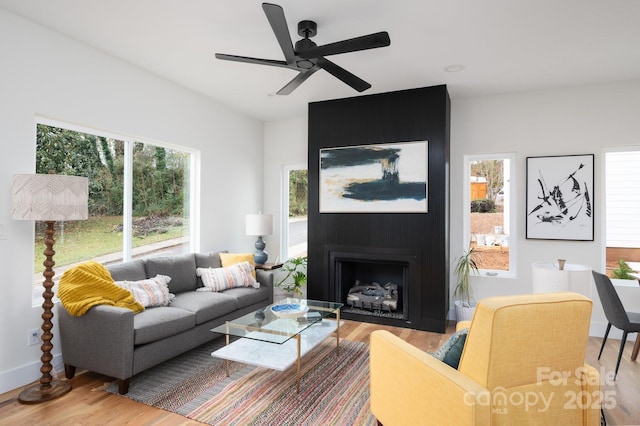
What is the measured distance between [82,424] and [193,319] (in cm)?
106

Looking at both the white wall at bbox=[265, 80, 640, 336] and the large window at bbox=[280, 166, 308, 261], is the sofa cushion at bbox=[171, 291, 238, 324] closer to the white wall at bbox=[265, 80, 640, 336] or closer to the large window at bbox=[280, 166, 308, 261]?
the large window at bbox=[280, 166, 308, 261]

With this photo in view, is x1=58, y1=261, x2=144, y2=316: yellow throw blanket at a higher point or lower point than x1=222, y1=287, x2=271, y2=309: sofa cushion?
higher

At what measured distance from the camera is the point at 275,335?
101 inches

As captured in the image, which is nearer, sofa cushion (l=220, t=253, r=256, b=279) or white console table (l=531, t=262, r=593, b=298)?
white console table (l=531, t=262, r=593, b=298)

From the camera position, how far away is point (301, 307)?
3.12 m

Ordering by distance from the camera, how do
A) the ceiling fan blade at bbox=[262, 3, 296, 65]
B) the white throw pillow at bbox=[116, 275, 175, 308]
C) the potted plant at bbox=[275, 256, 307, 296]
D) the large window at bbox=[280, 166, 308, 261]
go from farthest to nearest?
the large window at bbox=[280, 166, 308, 261] → the potted plant at bbox=[275, 256, 307, 296] → the white throw pillow at bbox=[116, 275, 175, 308] → the ceiling fan blade at bbox=[262, 3, 296, 65]

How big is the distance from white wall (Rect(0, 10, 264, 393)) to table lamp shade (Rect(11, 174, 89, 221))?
0.90ft

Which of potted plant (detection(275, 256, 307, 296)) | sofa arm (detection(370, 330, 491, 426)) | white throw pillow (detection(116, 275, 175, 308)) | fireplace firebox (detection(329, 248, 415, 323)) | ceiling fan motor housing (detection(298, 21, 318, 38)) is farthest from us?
potted plant (detection(275, 256, 307, 296))

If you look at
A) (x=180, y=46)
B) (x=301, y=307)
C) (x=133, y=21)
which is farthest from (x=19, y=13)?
(x=301, y=307)

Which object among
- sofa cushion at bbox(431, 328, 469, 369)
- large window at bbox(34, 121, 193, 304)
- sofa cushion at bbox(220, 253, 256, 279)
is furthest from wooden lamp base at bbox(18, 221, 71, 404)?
sofa cushion at bbox(431, 328, 469, 369)

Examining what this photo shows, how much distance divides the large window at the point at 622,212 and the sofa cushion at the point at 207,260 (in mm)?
4505

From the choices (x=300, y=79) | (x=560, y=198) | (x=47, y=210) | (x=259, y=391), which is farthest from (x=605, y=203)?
(x=47, y=210)

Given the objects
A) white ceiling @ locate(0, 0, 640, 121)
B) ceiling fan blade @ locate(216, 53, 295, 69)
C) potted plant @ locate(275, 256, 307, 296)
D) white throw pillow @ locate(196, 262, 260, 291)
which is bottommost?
potted plant @ locate(275, 256, 307, 296)

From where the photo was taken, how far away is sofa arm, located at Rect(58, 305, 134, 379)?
99.0 inches
